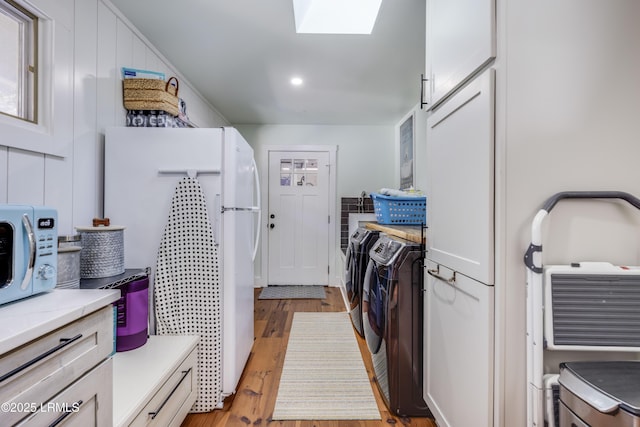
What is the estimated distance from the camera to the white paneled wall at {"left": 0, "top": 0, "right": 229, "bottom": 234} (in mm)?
1240

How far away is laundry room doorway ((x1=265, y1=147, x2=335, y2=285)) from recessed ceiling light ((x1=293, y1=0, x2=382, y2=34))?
7.09 feet

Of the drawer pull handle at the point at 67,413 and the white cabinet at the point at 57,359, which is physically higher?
the white cabinet at the point at 57,359

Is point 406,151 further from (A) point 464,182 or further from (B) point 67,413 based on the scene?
(B) point 67,413

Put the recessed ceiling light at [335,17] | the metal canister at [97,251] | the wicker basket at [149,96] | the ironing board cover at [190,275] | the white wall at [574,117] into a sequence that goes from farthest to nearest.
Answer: the recessed ceiling light at [335,17] < the wicker basket at [149,96] < the ironing board cover at [190,275] < the metal canister at [97,251] < the white wall at [574,117]

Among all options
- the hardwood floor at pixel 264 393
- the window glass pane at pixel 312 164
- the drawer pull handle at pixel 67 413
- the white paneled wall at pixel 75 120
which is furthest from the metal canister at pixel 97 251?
the window glass pane at pixel 312 164

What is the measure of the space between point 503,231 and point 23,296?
1393mm

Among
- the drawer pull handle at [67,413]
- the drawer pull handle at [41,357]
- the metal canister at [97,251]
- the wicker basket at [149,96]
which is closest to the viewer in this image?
the drawer pull handle at [41,357]

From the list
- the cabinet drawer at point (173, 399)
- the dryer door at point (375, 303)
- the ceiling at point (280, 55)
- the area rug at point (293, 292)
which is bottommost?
the area rug at point (293, 292)

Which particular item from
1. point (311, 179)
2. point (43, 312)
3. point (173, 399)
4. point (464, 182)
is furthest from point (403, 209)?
point (43, 312)

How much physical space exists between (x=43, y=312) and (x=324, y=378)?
66.7 inches

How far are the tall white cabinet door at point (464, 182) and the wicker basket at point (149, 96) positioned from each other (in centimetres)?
155

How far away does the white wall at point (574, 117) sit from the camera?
89cm

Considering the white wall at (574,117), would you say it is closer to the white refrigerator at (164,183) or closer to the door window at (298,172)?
the white refrigerator at (164,183)

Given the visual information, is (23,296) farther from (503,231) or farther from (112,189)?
(503,231)
